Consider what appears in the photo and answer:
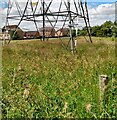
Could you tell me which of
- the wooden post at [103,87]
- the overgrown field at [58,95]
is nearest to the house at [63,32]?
the overgrown field at [58,95]

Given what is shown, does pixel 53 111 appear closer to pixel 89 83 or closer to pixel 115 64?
pixel 89 83

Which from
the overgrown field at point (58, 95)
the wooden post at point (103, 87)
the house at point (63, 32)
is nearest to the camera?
the overgrown field at point (58, 95)

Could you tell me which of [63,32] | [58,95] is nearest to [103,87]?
[58,95]

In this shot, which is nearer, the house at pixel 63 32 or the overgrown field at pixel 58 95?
the overgrown field at pixel 58 95

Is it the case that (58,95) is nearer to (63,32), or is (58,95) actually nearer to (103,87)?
(103,87)

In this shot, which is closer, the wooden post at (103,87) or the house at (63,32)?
the wooden post at (103,87)

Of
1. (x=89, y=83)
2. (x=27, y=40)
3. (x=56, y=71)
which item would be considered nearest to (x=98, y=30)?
(x=27, y=40)

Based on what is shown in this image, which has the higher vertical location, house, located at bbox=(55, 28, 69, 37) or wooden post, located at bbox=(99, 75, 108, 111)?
house, located at bbox=(55, 28, 69, 37)

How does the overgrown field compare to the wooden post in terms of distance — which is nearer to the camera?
the overgrown field

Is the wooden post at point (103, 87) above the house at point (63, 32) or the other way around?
the other way around

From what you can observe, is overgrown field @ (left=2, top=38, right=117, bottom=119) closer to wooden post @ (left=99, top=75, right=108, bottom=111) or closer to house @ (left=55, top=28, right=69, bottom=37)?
wooden post @ (left=99, top=75, right=108, bottom=111)

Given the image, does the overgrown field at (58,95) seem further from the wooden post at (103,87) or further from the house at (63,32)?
the house at (63,32)

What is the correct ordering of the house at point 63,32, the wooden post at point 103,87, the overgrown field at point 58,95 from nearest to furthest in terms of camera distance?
the overgrown field at point 58,95, the wooden post at point 103,87, the house at point 63,32

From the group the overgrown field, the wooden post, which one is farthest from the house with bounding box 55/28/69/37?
the wooden post
